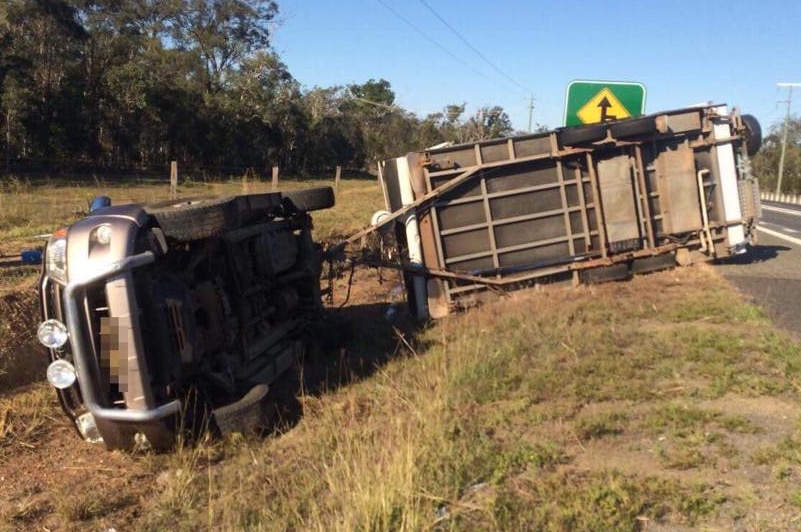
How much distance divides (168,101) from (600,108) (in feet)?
102

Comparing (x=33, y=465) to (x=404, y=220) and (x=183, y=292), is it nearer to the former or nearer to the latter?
(x=183, y=292)

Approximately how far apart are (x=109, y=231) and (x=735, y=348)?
199 inches

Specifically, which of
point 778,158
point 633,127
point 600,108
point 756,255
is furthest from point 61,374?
point 778,158

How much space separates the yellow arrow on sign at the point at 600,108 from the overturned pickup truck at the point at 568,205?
5.96 feet

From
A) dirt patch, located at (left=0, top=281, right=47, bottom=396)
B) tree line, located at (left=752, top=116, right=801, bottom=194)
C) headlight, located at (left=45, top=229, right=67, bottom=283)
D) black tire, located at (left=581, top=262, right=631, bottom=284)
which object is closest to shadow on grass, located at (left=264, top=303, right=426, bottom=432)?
headlight, located at (left=45, top=229, right=67, bottom=283)

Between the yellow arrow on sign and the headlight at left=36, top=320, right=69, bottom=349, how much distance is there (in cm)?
970

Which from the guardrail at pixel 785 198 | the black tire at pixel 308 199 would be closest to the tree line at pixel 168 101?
the guardrail at pixel 785 198

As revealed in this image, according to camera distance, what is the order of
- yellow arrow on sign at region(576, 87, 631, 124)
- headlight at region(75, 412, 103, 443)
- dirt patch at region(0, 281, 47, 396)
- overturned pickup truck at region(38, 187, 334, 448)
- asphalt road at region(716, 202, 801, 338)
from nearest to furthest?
overturned pickup truck at region(38, 187, 334, 448) → headlight at region(75, 412, 103, 443) → dirt patch at region(0, 281, 47, 396) → asphalt road at region(716, 202, 801, 338) → yellow arrow on sign at region(576, 87, 631, 124)

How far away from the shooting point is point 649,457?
4.13m

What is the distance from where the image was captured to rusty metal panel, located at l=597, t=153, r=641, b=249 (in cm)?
1005

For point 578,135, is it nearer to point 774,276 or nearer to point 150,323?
point 774,276

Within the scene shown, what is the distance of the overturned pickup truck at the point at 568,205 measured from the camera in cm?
961

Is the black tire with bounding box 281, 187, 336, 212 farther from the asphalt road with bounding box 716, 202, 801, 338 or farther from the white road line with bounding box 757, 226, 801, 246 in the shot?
the white road line with bounding box 757, 226, 801, 246

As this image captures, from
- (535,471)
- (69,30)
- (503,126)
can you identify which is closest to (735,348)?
(535,471)
